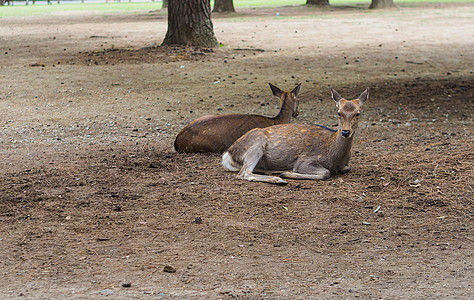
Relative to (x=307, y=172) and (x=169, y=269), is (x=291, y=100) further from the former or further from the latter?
(x=169, y=269)

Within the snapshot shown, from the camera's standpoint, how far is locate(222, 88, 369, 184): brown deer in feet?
20.7

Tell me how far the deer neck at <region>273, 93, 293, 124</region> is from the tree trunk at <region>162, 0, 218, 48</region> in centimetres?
847

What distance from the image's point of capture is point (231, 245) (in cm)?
476

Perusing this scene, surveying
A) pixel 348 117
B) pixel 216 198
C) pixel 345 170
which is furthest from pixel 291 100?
pixel 216 198

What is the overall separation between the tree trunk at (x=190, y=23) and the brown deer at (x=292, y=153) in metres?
9.80

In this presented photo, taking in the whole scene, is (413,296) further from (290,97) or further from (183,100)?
(183,100)

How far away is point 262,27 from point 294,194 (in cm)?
1857

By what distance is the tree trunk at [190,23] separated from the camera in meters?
15.9

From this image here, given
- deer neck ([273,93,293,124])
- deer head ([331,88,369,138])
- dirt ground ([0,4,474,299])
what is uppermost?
deer head ([331,88,369,138])

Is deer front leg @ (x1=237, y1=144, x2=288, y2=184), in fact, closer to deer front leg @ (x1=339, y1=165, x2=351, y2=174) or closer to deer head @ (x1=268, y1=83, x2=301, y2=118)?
deer front leg @ (x1=339, y1=165, x2=351, y2=174)

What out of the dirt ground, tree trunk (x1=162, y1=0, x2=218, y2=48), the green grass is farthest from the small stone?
the green grass

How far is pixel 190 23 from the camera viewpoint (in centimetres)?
1605

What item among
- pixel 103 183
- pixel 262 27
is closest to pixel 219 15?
pixel 262 27

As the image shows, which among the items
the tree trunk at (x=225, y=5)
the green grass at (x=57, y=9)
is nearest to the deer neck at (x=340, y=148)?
the tree trunk at (x=225, y=5)
